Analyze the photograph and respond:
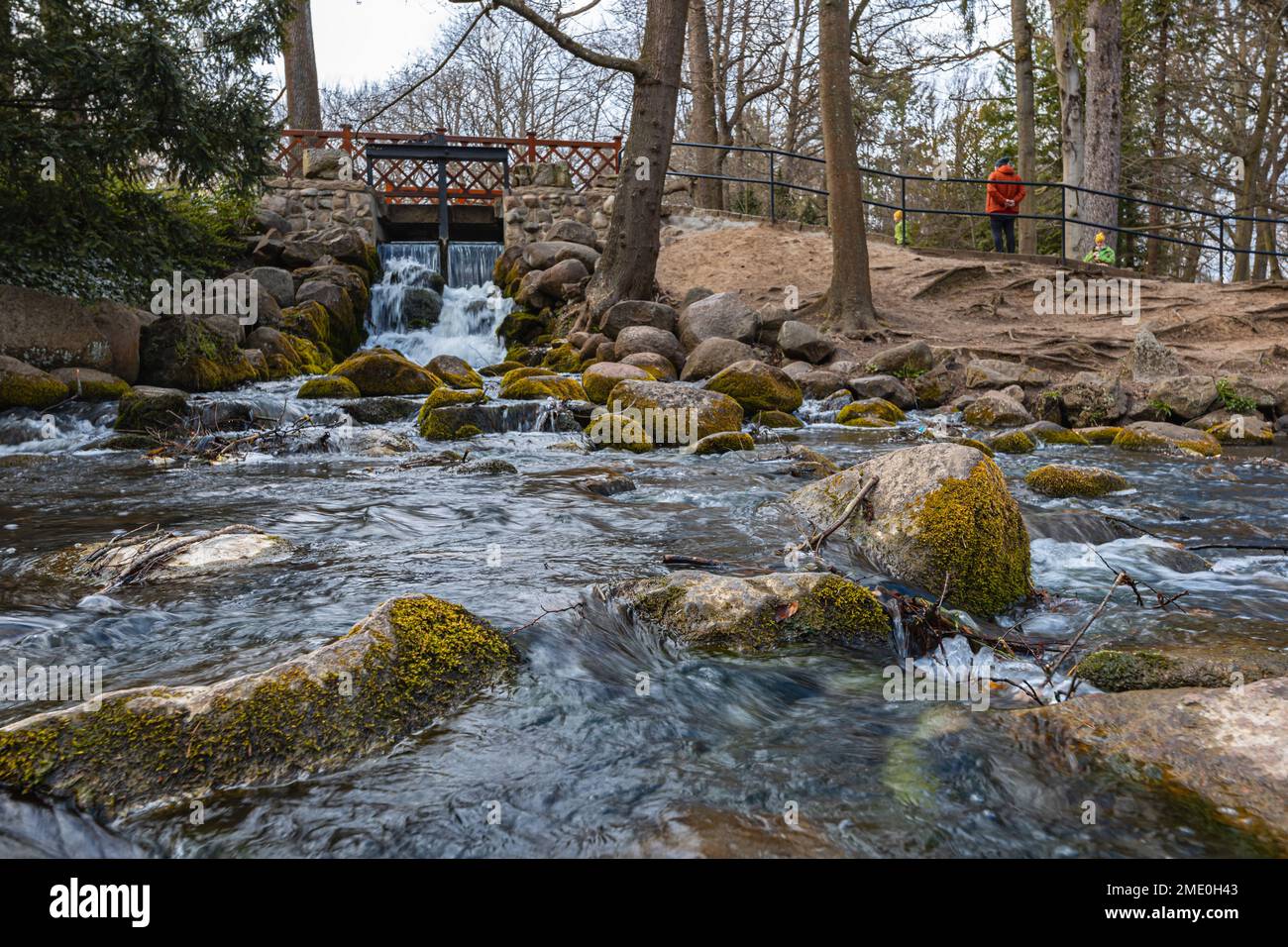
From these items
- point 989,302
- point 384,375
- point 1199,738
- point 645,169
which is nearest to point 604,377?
point 384,375

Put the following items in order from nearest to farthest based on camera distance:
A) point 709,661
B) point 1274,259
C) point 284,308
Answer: point 709,661 → point 284,308 → point 1274,259

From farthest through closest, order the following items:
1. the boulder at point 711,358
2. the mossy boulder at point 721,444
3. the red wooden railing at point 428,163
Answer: the red wooden railing at point 428,163 → the boulder at point 711,358 → the mossy boulder at point 721,444

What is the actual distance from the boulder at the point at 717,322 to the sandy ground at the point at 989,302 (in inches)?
51.9

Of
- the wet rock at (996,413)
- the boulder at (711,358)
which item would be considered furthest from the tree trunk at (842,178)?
the wet rock at (996,413)

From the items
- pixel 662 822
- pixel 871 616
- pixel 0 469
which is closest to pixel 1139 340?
pixel 871 616

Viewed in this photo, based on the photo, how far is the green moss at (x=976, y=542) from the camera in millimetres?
3924

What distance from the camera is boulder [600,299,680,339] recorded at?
13977 millimetres

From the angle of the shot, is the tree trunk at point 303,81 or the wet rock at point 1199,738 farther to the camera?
the tree trunk at point 303,81

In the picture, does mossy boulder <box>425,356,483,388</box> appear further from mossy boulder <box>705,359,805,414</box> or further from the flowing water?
the flowing water

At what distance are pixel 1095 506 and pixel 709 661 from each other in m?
4.14

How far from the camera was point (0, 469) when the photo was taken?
7.65m

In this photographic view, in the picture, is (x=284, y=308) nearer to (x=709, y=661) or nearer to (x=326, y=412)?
(x=326, y=412)

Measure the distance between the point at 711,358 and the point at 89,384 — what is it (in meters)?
7.85

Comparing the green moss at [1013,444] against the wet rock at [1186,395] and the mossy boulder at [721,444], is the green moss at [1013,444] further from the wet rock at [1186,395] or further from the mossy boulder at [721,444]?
the wet rock at [1186,395]
